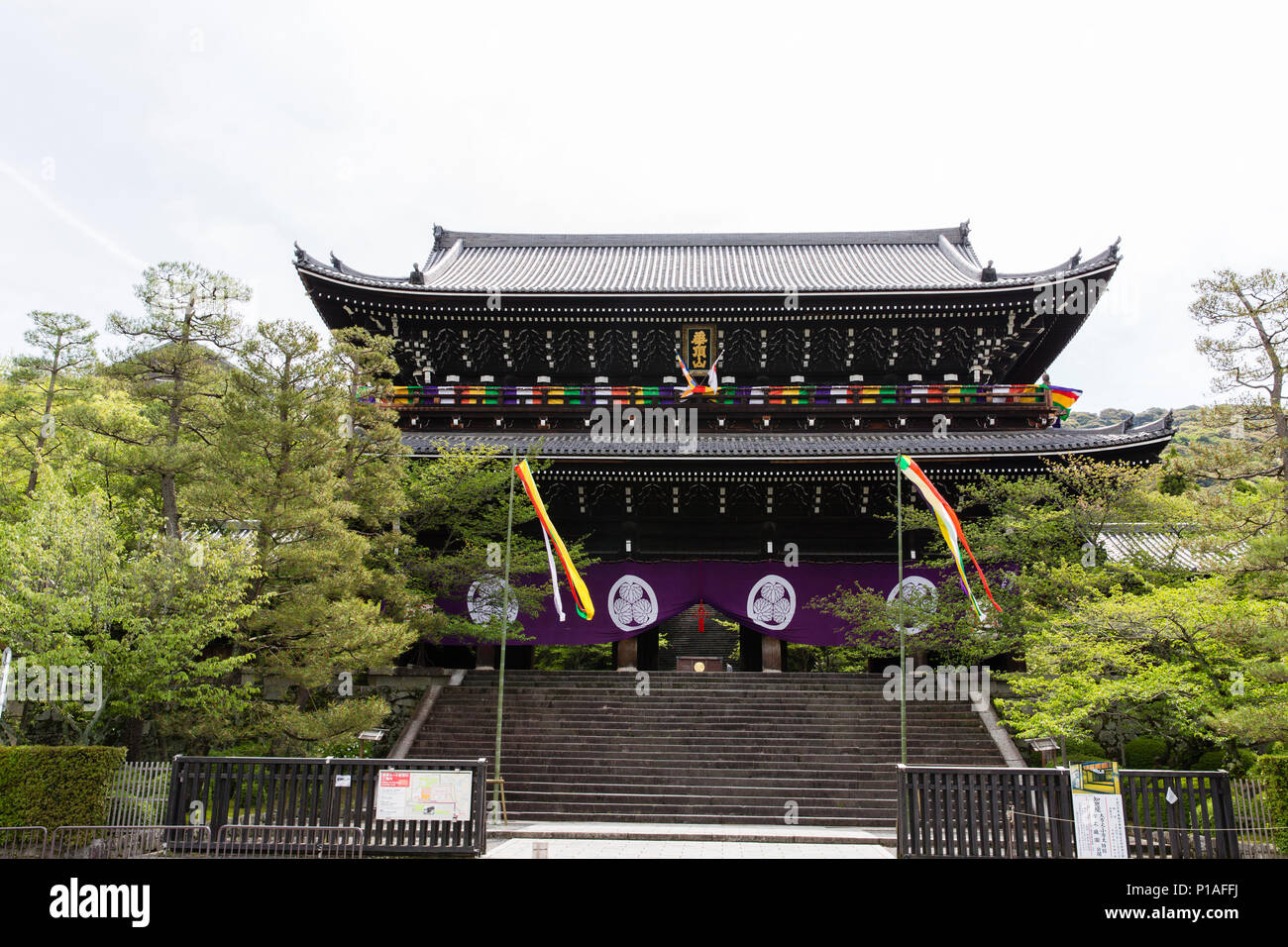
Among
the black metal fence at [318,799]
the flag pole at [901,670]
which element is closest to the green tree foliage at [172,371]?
the black metal fence at [318,799]

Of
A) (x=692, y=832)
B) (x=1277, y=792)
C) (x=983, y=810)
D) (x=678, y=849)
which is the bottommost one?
(x=692, y=832)

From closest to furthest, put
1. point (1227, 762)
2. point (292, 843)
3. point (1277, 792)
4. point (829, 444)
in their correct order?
point (1277, 792), point (292, 843), point (1227, 762), point (829, 444)

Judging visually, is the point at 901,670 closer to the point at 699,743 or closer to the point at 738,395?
the point at 699,743

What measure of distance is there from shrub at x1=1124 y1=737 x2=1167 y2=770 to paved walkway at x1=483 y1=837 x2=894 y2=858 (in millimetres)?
7842

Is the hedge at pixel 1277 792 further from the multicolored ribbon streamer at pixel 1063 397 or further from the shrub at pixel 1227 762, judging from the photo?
the multicolored ribbon streamer at pixel 1063 397

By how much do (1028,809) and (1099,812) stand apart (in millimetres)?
786

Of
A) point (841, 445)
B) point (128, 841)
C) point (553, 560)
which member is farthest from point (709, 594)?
point (128, 841)

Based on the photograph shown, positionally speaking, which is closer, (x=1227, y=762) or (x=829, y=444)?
(x=1227, y=762)

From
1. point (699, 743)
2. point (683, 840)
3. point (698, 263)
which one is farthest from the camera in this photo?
point (698, 263)

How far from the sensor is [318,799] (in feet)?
33.6

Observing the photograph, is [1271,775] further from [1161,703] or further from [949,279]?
[949,279]

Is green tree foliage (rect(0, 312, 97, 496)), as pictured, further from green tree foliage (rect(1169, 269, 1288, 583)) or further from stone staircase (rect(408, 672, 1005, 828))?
green tree foliage (rect(1169, 269, 1288, 583))

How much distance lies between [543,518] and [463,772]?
17.9ft
